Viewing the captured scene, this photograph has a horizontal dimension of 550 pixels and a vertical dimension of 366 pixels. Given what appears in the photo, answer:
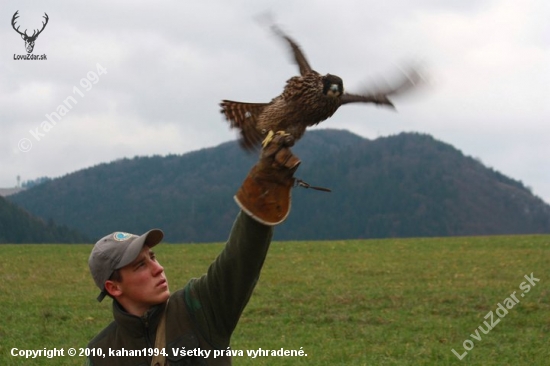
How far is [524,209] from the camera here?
416ft

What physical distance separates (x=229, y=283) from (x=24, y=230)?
55.8 m

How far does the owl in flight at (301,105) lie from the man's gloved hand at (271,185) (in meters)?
1.15

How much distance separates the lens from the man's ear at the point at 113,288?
3.46 m

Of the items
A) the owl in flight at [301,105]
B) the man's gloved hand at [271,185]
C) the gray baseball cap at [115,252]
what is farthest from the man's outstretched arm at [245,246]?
the owl in flight at [301,105]

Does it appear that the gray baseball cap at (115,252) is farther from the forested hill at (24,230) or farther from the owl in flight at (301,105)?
the forested hill at (24,230)

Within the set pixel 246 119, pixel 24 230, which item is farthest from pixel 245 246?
pixel 24 230

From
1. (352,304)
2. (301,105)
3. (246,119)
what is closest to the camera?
(301,105)

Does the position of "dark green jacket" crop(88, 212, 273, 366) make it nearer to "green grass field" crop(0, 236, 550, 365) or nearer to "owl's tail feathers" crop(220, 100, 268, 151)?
"owl's tail feathers" crop(220, 100, 268, 151)

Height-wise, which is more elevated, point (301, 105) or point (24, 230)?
point (24, 230)

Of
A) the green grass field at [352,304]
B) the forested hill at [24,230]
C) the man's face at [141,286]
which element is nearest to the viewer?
the man's face at [141,286]

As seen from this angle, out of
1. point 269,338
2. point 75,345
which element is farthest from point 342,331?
point 75,345

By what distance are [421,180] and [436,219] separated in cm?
1204

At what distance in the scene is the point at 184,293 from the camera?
11.4 feet

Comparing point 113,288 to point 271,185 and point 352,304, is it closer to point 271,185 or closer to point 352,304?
point 271,185
